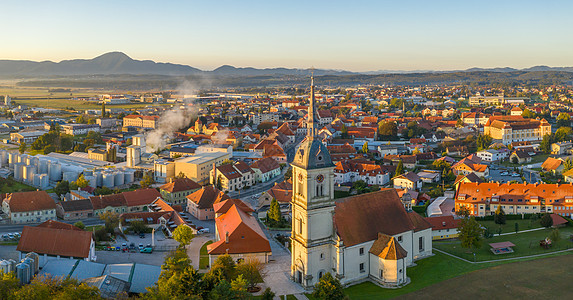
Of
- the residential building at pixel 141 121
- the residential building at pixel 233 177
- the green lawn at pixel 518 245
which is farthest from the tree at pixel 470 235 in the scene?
the residential building at pixel 141 121

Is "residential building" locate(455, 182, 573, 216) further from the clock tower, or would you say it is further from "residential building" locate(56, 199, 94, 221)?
"residential building" locate(56, 199, 94, 221)

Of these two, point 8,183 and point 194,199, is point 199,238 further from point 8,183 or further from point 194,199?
point 8,183

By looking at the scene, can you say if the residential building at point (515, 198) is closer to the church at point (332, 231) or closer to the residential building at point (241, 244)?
the church at point (332, 231)

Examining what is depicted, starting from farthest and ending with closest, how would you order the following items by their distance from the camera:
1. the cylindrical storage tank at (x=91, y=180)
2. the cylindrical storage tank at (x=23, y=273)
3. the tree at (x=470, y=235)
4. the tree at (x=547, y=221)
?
1. the cylindrical storage tank at (x=91, y=180)
2. the tree at (x=547, y=221)
3. the tree at (x=470, y=235)
4. the cylindrical storage tank at (x=23, y=273)

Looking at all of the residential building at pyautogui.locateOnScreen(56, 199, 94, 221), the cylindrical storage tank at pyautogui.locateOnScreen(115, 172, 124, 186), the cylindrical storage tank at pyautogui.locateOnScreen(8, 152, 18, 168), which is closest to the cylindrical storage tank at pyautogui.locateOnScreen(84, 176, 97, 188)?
the cylindrical storage tank at pyautogui.locateOnScreen(115, 172, 124, 186)

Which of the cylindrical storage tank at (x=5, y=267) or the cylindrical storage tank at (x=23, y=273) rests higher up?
the cylindrical storage tank at (x=5, y=267)

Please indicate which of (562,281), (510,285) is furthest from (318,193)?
(562,281)

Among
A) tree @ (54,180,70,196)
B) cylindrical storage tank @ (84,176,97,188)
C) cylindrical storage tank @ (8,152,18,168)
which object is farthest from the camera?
cylindrical storage tank @ (8,152,18,168)
